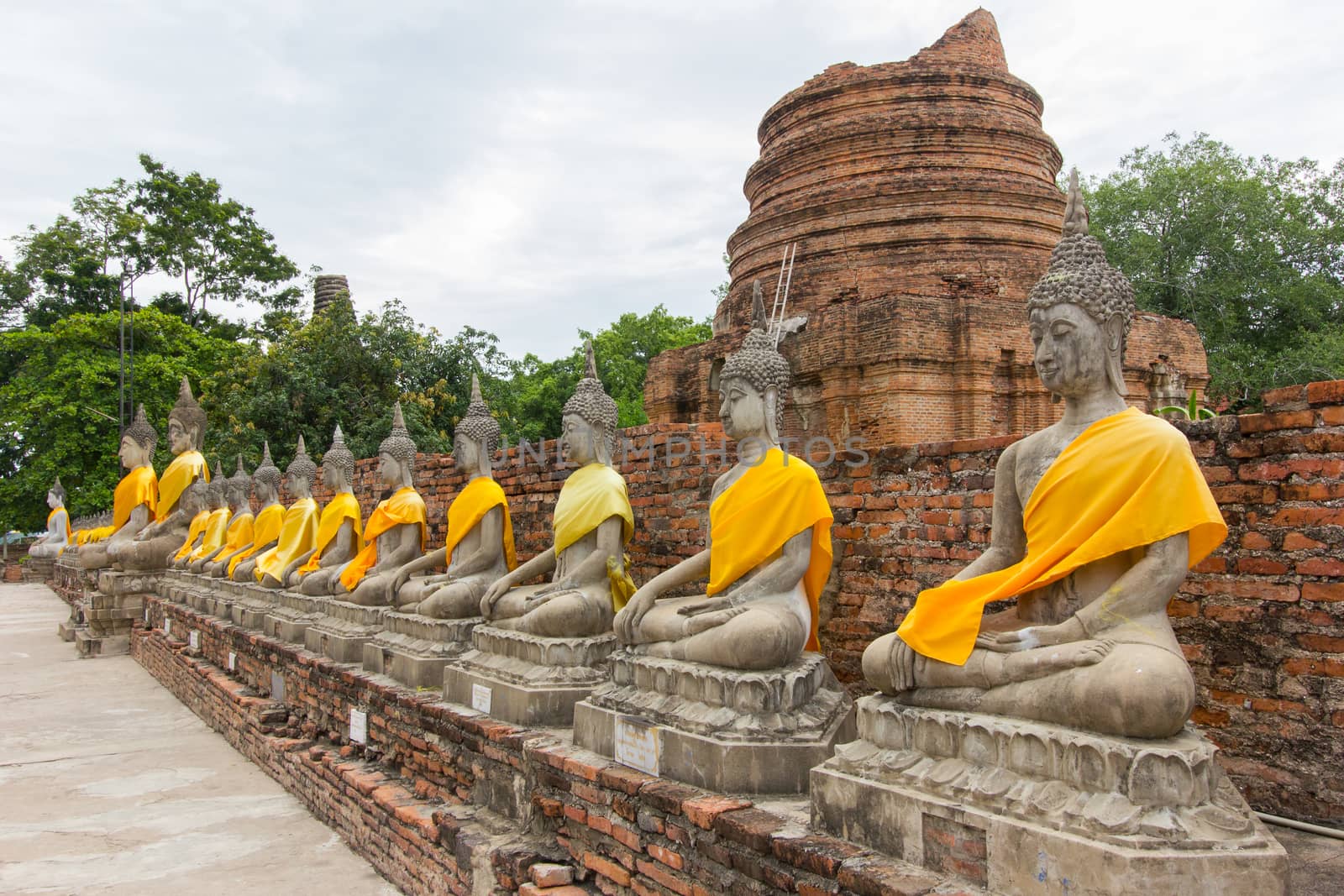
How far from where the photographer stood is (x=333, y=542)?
8.85 m

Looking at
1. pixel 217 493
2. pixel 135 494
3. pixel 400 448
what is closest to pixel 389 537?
pixel 400 448

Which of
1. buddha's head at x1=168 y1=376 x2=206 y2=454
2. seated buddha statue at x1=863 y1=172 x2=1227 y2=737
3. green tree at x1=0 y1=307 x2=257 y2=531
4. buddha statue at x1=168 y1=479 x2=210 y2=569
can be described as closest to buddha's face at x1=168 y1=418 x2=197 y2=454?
buddha's head at x1=168 y1=376 x2=206 y2=454

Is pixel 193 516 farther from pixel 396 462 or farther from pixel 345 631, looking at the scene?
pixel 345 631

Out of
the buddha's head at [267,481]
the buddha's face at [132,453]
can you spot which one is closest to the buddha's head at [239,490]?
the buddha's head at [267,481]

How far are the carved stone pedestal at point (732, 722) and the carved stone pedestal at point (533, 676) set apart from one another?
2.35 feet

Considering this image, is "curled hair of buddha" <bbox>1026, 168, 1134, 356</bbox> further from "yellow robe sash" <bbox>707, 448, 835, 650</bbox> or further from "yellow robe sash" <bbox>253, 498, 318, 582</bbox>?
"yellow robe sash" <bbox>253, 498, 318, 582</bbox>

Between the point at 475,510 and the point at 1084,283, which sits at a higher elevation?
the point at 1084,283

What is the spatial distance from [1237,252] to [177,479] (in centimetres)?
2169

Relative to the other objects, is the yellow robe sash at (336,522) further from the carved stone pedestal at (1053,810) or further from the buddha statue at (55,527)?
the buddha statue at (55,527)

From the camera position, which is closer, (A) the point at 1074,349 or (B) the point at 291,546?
(A) the point at 1074,349

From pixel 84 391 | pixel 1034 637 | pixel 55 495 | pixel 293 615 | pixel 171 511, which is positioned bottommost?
pixel 293 615

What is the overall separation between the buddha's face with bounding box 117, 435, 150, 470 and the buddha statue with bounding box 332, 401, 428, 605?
824cm

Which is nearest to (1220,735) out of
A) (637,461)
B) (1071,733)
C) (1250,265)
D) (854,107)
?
(1071,733)

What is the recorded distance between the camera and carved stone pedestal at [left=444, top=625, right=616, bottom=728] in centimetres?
492
